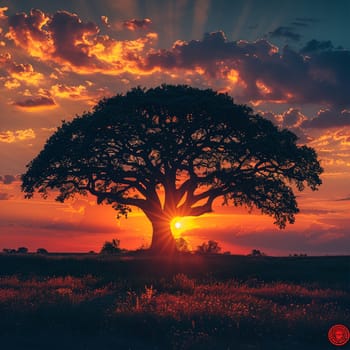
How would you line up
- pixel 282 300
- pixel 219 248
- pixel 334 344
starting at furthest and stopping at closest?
1. pixel 219 248
2. pixel 282 300
3. pixel 334 344

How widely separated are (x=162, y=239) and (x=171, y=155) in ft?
21.6

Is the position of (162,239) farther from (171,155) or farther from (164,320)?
(164,320)

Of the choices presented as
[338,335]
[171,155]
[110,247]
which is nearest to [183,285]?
[338,335]

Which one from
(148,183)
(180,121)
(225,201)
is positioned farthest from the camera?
(225,201)

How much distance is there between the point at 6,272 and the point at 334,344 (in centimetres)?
2061

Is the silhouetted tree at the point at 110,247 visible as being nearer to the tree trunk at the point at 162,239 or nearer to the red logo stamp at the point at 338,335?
the tree trunk at the point at 162,239

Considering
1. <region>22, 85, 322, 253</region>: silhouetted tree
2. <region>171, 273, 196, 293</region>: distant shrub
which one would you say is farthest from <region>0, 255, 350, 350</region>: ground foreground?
<region>22, 85, 322, 253</region>: silhouetted tree

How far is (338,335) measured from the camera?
44.0 ft

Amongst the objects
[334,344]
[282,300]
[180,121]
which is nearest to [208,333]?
[334,344]

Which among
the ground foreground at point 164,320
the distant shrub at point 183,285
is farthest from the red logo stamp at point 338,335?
the distant shrub at point 183,285

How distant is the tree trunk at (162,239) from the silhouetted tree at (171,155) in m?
0.07

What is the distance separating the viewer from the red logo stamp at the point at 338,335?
13.0 meters

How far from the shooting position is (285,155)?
127 feet

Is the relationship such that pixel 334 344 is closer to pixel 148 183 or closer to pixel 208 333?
pixel 208 333
